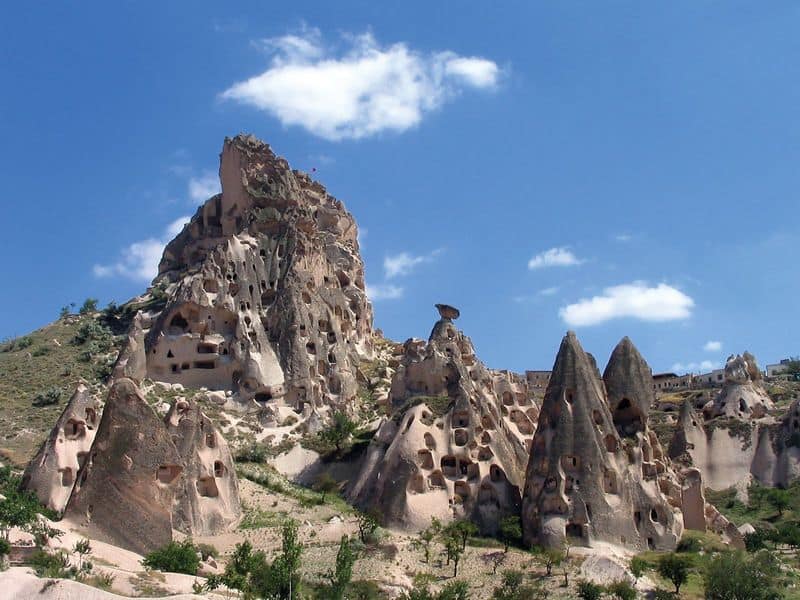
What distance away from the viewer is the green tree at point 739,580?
46.2 meters

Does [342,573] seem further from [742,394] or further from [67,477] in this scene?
[742,394]

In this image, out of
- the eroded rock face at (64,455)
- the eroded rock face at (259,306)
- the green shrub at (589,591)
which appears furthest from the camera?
the eroded rock face at (259,306)

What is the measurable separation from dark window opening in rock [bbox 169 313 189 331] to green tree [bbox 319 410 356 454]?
511 inches

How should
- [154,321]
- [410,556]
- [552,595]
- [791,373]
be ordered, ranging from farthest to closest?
[791,373], [154,321], [410,556], [552,595]

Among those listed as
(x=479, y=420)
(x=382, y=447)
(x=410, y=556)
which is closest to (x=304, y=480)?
(x=382, y=447)

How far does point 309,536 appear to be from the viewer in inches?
2037

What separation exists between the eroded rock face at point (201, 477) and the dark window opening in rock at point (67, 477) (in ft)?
16.2

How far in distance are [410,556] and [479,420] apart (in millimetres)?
11515

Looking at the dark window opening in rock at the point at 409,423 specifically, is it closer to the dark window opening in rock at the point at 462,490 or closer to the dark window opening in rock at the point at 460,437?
the dark window opening in rock at the point at 460,437

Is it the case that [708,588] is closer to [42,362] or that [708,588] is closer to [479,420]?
[479,420]

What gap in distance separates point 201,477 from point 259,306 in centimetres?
2725

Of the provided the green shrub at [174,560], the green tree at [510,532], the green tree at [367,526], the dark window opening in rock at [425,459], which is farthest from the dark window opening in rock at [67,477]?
the green tree at [510,532]

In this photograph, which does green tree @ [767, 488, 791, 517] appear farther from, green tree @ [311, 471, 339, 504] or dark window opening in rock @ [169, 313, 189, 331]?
dark window opening in rock @ [169, 313, 189, 331]

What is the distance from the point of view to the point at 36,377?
79.4m
